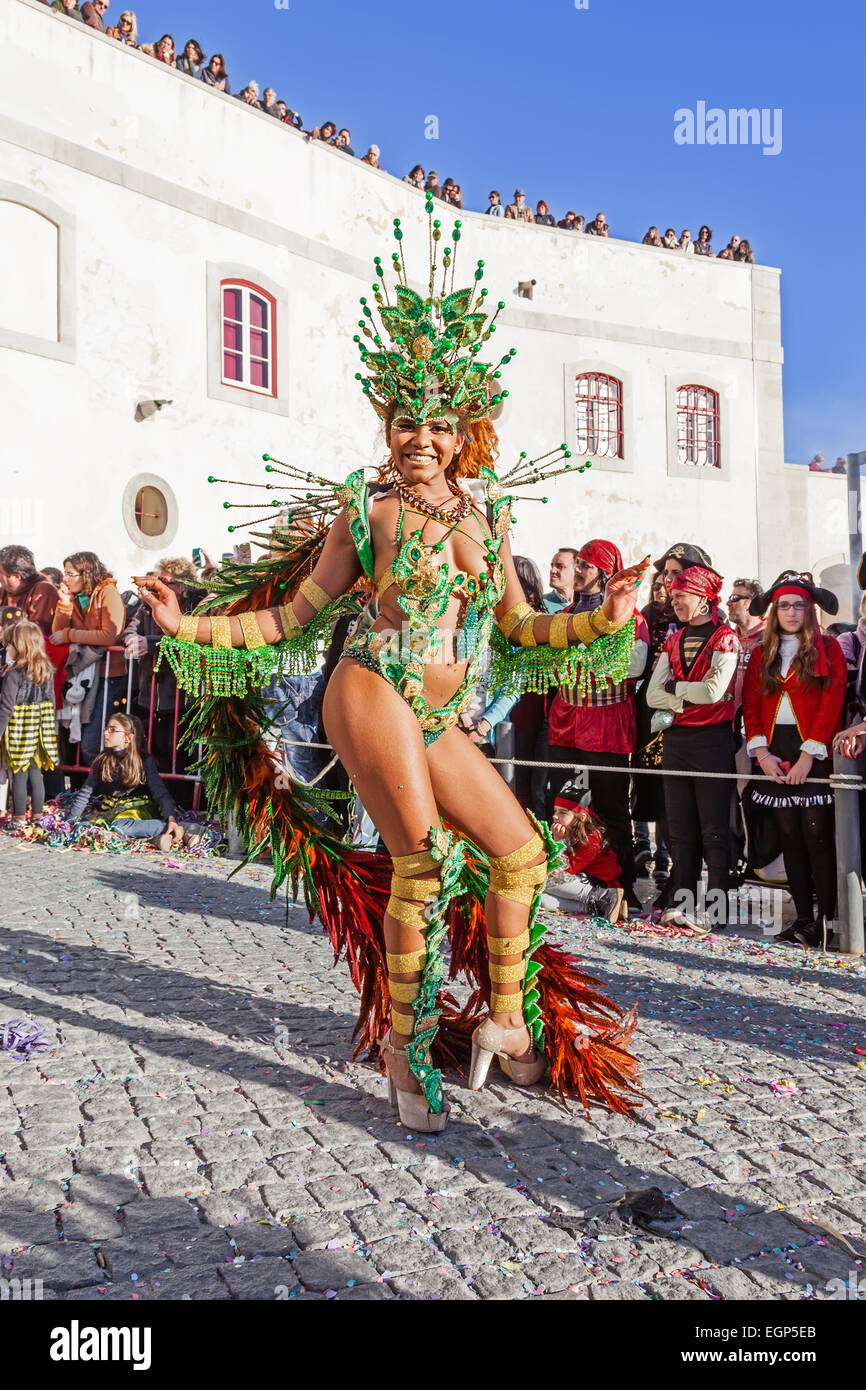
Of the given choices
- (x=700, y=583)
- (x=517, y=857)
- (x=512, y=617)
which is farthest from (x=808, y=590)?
(x=517, y=857)

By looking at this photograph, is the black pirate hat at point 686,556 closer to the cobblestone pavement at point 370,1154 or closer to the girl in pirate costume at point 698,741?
the girl in pirate costume at point 698,741

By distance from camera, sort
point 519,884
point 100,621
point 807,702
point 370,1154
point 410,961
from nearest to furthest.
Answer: point 370,1154 → point 410,961 → point 519,884 → point 807,702 → point 100,621

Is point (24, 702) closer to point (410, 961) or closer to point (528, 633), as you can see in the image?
point (528, 633)

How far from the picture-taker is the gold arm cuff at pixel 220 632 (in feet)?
12.1

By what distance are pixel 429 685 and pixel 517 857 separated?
587 millimetres

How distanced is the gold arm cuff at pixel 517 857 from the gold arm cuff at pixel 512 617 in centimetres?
73

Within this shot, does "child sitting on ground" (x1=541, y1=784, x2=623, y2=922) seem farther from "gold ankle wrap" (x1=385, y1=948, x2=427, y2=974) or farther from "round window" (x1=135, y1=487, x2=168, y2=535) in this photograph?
"round window" (x1=135, y1=487, x2=168, y2=535)

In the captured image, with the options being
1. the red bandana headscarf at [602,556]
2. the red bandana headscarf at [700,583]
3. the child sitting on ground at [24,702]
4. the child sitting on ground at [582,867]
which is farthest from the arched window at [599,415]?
the child sitting on ground at [582,867]

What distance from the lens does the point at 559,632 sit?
3.77 metres

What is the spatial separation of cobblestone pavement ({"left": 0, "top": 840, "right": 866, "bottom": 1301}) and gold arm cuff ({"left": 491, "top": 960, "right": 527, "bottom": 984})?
1.23 ft

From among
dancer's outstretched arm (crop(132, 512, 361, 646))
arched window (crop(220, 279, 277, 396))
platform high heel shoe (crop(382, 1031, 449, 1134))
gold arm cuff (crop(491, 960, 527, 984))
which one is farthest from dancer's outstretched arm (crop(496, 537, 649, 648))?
arched window (crop(220, 279, 277, 396))

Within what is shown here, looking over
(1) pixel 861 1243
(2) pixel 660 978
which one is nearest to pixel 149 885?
(2) pixel 660 978

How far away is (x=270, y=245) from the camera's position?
51.2 ft

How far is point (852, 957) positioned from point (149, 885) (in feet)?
13.3
